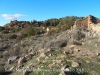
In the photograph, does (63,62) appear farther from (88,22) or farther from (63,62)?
(88,22)

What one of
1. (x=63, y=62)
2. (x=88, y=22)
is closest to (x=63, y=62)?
(x=63, y=62)

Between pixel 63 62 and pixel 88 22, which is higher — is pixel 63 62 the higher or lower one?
the lower one

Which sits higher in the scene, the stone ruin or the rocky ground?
the stone ruin

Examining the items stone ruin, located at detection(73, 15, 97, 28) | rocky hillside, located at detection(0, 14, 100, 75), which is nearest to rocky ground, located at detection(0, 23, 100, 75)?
rocky hillside, located at detection(0, 14, 100, 75)

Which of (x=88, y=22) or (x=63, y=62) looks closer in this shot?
(x=63, y=62)

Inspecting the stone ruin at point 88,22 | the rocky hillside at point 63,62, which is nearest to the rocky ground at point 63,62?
the rocky hillside at point 63,62

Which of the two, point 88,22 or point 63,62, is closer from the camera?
point 63,62

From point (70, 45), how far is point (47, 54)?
2225 mm

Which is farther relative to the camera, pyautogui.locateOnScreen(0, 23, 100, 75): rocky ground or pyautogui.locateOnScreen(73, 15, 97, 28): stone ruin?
pyautogui.locateOnScreen(73, 15, 97, 28): stone ruin

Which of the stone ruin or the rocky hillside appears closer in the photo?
the rocky hillside

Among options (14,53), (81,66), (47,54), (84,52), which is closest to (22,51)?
(14,53)

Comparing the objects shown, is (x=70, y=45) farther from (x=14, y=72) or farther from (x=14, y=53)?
(x=14, y=53)

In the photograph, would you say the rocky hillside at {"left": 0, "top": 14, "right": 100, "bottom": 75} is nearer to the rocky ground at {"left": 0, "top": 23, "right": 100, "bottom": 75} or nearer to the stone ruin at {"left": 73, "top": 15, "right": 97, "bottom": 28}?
the rocky ground at {"left": 0, "top": 23, "right": 100, "bottom": 75}

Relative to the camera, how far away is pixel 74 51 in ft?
52.5
